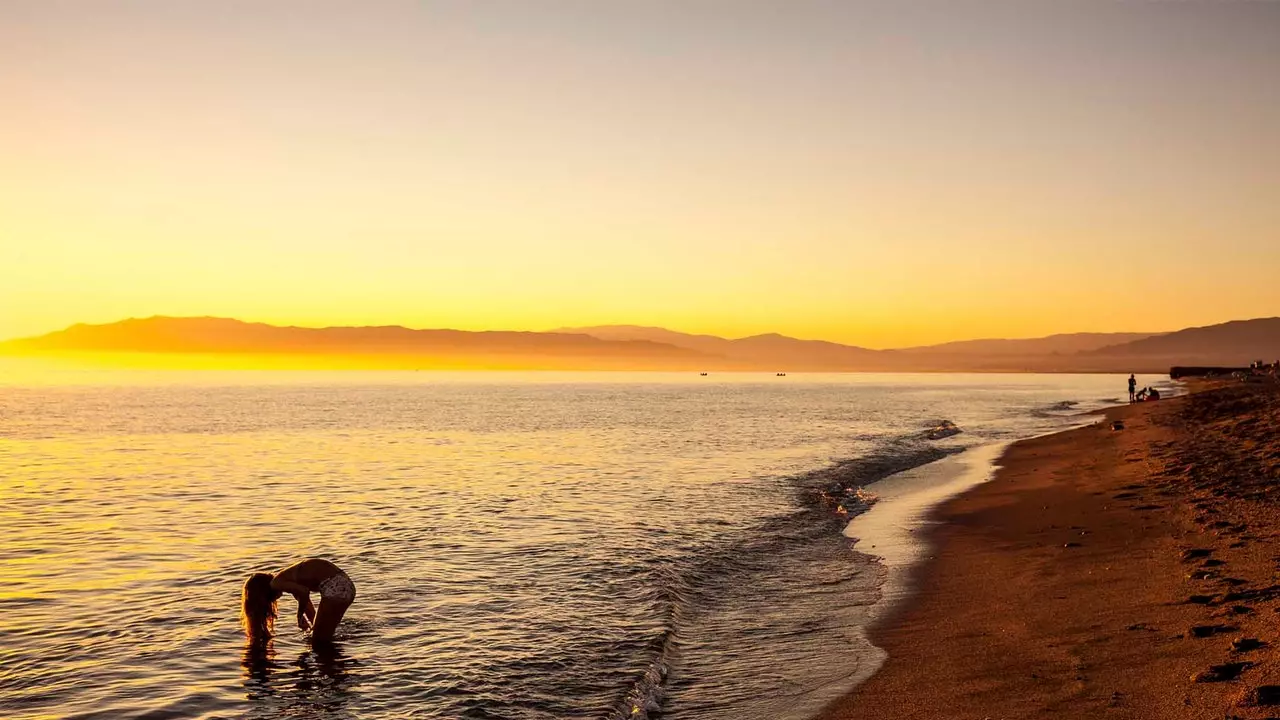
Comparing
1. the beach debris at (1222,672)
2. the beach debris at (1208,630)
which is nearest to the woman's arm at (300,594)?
the beach debris at (1222,672)

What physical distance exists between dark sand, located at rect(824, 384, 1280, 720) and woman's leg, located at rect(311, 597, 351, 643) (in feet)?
26.1

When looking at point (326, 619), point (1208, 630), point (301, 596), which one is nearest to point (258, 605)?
point (301, 596)

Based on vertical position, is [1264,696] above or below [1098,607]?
above

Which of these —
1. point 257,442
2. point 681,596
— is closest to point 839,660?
point 681,596

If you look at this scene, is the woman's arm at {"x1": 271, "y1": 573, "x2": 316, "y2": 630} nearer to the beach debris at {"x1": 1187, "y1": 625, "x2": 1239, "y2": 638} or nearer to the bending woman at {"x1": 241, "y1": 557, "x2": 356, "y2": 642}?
the bending woman at {"x1": 241, "y1": 557, "x2": 356, "y2": 642}

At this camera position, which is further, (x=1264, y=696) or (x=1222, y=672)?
(x=1222, y=672)

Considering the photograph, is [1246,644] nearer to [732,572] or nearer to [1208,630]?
[1208,630]

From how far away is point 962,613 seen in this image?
14.3 meters

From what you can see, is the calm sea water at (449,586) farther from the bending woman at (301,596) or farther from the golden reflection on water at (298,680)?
the bending woman at (301,596)

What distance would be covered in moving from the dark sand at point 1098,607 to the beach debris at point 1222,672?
29 mm

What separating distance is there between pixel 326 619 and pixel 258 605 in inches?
43.8

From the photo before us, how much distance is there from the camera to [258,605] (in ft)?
43.9

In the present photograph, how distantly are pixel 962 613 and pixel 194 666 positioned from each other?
40.7ft

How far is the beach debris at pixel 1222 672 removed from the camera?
376 inches
